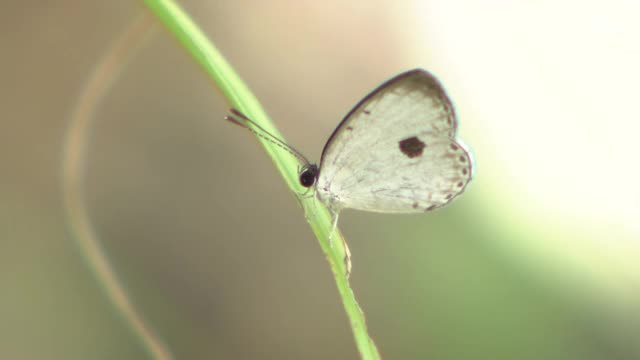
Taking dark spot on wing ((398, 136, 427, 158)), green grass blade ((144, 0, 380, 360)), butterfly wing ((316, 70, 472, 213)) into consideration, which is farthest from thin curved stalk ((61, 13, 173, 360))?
dark spot on wing ((398, 136, 427, 158))

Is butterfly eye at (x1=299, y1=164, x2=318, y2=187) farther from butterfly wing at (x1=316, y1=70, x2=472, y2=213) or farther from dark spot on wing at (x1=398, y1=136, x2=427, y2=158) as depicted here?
dark spot on wing at (x1=398, y1=136, x2=427, y2=158)

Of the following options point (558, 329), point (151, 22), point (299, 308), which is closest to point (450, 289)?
point (558, 329)

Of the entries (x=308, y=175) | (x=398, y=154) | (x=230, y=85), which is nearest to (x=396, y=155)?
(x=398, y=154)

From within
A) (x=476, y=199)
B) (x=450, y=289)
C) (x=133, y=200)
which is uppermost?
(x=133, y=200)

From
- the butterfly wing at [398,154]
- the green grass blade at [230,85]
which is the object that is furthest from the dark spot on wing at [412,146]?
the green grass blade at [230,85]

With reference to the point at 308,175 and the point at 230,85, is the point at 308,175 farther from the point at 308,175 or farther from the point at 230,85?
the point at 230,85

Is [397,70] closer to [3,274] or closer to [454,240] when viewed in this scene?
[454,240]

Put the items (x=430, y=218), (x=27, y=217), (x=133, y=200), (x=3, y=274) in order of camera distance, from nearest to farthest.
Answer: (x=3, y=274), (x=27, y=217), (x=133, y=200), (x=430, y=218)
